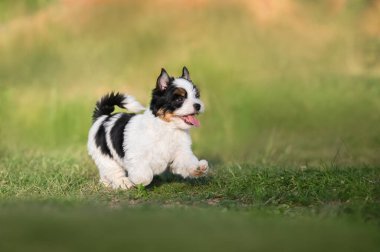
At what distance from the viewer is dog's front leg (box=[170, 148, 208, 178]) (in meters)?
7.89

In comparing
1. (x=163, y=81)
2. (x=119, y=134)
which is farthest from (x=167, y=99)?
(x=119, y=134)

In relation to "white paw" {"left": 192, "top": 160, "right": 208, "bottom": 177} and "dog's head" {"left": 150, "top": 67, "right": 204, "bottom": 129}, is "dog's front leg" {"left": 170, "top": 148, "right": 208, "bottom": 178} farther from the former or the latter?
"dog's head" {"left": 150, "top": 67, "right": 204, "bottom": 129}

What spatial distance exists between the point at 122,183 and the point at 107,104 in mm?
1300

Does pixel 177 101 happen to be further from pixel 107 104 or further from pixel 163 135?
pixel 107 104

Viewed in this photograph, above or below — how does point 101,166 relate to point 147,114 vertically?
below

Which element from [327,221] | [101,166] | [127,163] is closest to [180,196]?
[127,163]

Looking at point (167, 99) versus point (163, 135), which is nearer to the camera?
point (167, 99)

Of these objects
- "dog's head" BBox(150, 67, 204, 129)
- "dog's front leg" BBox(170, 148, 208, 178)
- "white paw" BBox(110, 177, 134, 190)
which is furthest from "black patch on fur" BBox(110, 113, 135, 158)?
"dog's front leg" BBox(170, 148, 208, 178)

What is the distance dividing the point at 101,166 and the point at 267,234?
3.76 m

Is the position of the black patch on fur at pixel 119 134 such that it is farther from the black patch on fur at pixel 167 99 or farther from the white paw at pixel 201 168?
the white paw at pixel 201 168

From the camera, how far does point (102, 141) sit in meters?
8.82

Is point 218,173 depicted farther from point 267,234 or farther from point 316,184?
point 267,234

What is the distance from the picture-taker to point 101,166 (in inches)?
347

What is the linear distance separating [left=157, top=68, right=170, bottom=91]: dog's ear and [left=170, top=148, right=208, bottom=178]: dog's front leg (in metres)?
0.77
